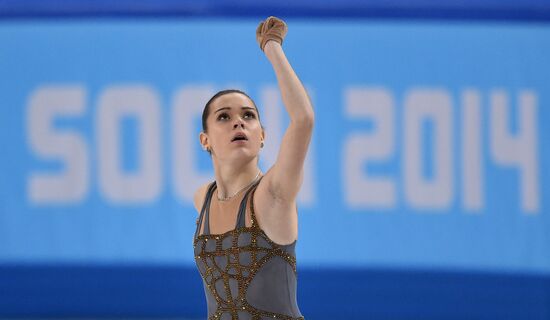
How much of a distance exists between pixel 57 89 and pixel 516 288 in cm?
361

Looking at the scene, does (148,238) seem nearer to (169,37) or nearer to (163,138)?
(163,138)

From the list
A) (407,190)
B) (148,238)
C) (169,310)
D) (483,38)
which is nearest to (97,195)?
(148,238)

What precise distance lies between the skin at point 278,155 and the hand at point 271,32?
0.09ft

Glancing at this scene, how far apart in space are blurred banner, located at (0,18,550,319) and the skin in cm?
303

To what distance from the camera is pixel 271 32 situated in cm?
254

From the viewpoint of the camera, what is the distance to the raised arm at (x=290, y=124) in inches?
94.9

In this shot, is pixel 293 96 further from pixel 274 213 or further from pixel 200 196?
pixel 200 196

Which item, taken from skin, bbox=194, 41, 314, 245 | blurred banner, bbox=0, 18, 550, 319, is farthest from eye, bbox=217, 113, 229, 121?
blurred banner, bbox=0, 18, 550, 319

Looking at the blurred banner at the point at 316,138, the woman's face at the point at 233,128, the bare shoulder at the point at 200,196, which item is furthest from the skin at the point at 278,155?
the blurred banner at the point at 316,138

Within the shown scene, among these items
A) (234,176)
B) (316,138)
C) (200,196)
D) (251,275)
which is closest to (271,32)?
(234,176)

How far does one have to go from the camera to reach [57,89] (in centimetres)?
596

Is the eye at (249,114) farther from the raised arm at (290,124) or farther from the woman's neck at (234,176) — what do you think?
the raised arm at (290,124)

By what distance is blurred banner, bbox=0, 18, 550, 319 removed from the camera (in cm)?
584

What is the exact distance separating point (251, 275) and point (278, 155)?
16.4 inches
